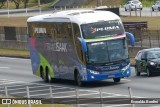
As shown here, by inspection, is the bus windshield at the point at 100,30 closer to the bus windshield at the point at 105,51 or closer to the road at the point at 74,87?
the bus windshield at the point at 105,51

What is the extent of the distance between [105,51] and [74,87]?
2.60 metres

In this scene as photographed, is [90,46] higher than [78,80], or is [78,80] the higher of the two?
[90,46]

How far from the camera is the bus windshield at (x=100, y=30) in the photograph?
110 ft

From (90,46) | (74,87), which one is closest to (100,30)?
(90,46)

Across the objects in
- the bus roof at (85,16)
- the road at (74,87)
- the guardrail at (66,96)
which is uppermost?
the bus roof at (85,16)

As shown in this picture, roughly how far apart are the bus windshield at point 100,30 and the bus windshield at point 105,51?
0.37m

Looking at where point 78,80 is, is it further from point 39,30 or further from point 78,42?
point 39,30

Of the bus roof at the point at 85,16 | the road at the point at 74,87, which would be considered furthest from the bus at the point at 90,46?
the road at the point at 74,87

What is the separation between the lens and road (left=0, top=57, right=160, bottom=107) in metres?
28.9

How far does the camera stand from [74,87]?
114ft

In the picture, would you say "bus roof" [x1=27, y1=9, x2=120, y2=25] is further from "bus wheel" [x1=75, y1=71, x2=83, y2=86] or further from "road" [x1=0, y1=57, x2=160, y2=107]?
"road" [x1=0, y1=57, x2=160, y2=107]

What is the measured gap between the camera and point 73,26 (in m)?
34.4

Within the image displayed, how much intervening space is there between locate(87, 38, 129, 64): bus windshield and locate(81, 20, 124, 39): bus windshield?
373mm

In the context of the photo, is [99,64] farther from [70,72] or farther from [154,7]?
[154,7]
